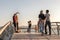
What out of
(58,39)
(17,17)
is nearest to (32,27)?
(17,17)

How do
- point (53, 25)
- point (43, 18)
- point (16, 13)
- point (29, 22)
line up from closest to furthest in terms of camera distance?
1. point (43, 18)
2. point (16, 13)
3. point (53, 25)
4. point (29, 22)

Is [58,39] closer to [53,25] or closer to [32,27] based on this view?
[53,25]

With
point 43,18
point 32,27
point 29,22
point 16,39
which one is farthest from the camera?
point 32,27

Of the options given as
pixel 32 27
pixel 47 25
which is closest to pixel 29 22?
pixel 32 27

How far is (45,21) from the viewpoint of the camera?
742 inches

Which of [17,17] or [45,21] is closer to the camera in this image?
[45,21]

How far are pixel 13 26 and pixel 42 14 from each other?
4247 mm

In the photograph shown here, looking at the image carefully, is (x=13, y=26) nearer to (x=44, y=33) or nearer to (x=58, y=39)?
(x=44, y=33)

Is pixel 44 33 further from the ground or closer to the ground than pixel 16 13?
closer to the ground

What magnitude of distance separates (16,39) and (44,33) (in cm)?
436

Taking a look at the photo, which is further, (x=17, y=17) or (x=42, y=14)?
(x=17, y=17)

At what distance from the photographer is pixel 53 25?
23.4 m

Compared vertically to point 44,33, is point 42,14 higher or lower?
higher

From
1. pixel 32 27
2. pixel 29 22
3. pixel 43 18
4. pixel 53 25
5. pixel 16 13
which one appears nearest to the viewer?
pixel 43 18
